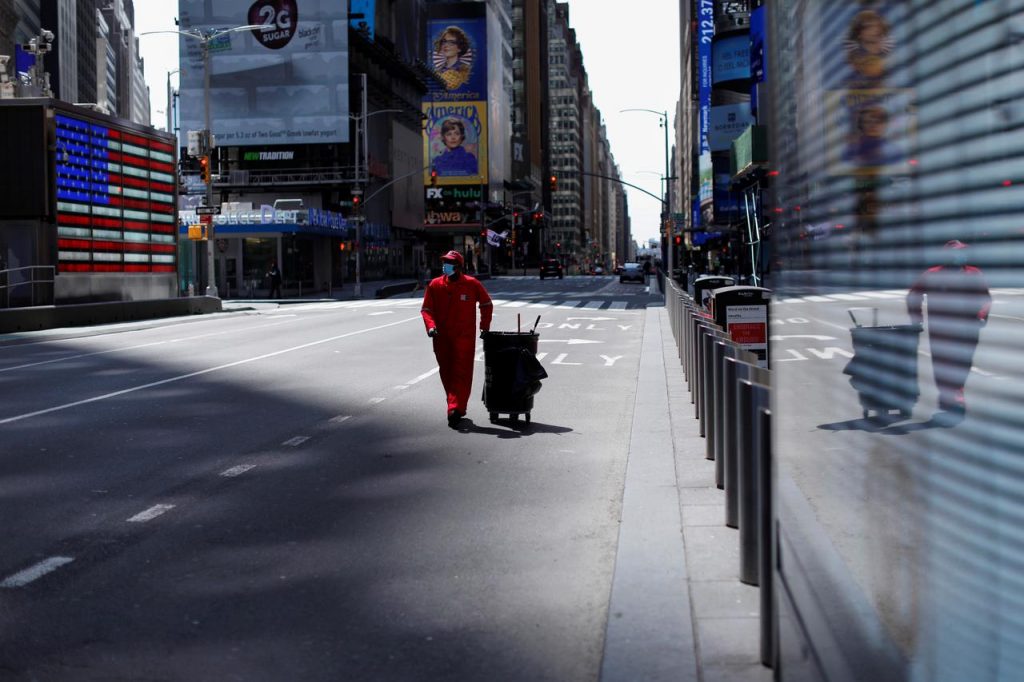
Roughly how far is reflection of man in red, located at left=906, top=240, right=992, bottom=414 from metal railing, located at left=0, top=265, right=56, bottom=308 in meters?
32.9

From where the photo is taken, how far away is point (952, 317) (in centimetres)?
205

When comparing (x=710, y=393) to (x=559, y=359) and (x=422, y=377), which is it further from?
(x=559, y=359)

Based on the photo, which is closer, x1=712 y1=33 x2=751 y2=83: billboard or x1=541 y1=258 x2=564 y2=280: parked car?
x1=712 y1=33 x2=751 y2=83: billboard

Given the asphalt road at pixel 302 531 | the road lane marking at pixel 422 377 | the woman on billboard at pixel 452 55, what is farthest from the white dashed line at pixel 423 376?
the woman on billboard at pixel 452 55

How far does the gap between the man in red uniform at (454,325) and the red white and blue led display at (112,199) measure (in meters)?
24.7

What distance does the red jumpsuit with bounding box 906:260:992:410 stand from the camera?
1.91 m

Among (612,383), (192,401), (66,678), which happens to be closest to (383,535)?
(66,678)

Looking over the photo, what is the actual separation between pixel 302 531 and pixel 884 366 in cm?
542

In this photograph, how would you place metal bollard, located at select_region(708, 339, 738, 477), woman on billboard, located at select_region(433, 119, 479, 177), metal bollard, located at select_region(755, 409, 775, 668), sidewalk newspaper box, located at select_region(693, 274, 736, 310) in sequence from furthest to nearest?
1. woman on billboard, located at select_region(433, 119, 479, 177)
2. sidewalk newspaper box, located at select_region(693, 274, 736, 310)
3. metal bollard, located at select_region(708, 339, 738, 477)
4. metal bollard, located at select_region(755, 409, 775, 668)

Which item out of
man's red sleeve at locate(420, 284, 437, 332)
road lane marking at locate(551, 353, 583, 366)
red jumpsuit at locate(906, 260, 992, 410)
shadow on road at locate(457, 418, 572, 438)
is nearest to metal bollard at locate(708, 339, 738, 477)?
shadow on road at locate(457, 418, 572, 438)

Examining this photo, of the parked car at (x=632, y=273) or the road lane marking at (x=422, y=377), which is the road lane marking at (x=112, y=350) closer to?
the road lane marking at (x=422, y=377)

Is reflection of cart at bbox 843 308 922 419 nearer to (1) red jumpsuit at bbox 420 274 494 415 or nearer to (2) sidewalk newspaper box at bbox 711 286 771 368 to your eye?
(1) red jumpsuit at bbox 420 274 494 415

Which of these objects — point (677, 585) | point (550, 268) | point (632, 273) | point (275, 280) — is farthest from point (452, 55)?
point (677, 585)

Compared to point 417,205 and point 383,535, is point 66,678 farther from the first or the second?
point 417,205
